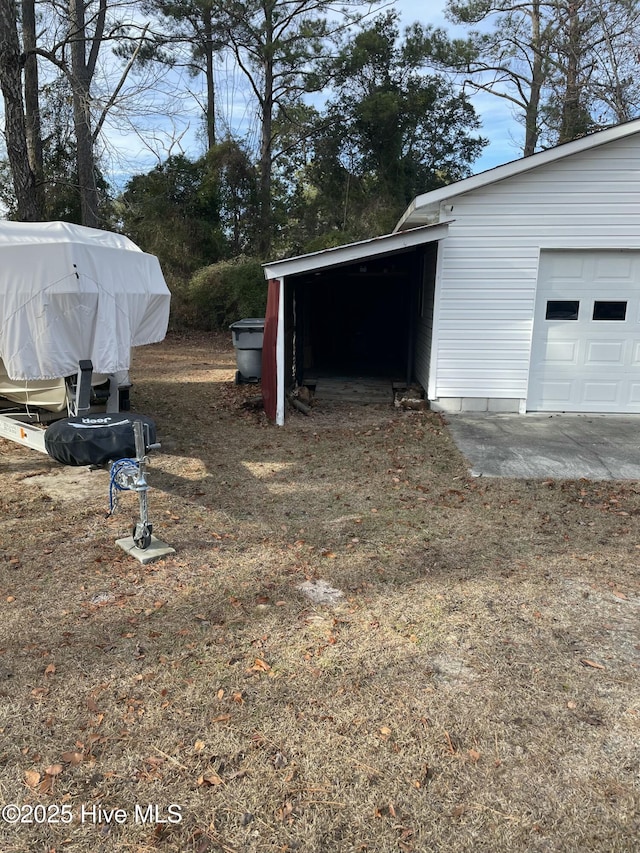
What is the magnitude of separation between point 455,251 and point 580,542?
4.96m

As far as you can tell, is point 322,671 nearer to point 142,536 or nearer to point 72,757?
point 72,757

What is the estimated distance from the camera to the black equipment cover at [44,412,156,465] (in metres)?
4.59

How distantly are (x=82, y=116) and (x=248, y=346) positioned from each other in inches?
278

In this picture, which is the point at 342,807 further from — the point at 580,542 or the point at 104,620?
the point at 580,542

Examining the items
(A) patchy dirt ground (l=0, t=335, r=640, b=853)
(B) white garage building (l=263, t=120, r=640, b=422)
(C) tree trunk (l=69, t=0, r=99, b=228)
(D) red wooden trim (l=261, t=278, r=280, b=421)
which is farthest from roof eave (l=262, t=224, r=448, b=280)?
(C) tree trunk (l=69, t=0, r=99, b=228)

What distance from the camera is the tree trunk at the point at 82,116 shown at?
13.1m

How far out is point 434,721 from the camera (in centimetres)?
262

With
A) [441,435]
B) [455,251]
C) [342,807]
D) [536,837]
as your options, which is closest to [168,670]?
[342,807]

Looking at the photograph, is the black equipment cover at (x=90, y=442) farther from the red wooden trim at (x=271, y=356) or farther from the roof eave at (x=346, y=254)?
the roof eave at (x=346, y=254)

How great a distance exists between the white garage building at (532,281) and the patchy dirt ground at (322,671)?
3222 mm

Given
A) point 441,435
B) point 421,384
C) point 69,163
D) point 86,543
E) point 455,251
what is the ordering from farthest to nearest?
point 69,163
point 421,384
point 455,251
point 441,435
point 86,543

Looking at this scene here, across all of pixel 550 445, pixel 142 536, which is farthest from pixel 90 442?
pixel 550 445

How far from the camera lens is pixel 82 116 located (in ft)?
43.4

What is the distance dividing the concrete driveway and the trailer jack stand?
10.8ft
